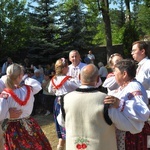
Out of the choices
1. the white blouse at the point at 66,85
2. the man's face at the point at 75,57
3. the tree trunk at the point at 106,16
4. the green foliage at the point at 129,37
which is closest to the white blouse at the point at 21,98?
the white blouse at the point at 66,85

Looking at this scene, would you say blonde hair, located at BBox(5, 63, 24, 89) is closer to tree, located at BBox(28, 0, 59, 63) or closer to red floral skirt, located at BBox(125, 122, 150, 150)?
red floral skirt, located at BBox(125, 122, 150, 150)

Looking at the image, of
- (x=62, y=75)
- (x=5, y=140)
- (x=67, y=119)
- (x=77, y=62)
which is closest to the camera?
(x=67, y=119)

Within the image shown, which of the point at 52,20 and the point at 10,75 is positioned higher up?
the point at 52,20

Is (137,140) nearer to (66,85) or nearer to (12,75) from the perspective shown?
(12,75)

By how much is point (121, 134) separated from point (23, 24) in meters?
18.7

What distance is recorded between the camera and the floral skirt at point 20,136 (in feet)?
13.8

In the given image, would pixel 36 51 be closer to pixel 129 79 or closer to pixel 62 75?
pixel 62 75

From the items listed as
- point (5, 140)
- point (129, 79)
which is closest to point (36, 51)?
point (5, 140)

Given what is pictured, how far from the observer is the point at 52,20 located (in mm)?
19422

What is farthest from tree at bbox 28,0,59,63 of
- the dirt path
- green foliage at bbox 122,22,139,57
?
the dirt path

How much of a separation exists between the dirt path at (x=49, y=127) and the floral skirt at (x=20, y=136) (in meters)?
1.66

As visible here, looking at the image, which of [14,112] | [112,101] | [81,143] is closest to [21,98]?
[14,112]

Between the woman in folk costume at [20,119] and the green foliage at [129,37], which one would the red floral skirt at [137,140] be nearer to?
the woman in folk costume at [20,119]

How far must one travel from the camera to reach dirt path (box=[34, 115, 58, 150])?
643cm
